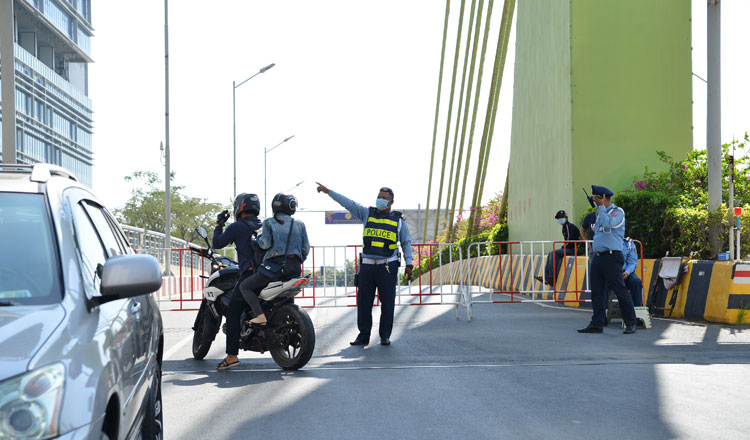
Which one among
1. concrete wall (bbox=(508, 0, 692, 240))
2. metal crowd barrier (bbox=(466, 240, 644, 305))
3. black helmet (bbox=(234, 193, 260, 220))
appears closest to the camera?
black helmet (bbox=(234, 193, 260, 220))

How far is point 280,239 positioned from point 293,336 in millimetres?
953

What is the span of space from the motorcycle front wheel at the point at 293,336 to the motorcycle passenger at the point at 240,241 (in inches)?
12.4

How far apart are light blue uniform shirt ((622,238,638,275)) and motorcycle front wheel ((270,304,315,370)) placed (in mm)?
5352

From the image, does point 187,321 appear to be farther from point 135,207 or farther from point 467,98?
point 135,207

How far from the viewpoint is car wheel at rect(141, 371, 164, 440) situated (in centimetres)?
432

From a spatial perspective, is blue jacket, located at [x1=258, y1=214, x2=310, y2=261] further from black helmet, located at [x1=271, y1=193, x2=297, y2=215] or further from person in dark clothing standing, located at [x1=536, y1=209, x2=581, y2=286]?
person in dark clothing standing, located at [x1=536, y1=209, x2=581, y2=286]

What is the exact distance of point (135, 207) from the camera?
69.0 metres

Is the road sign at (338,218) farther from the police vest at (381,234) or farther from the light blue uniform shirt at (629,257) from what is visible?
the police vest at (381,234)

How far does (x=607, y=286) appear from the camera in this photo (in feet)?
37.6

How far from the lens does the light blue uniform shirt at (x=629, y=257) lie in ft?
39.3

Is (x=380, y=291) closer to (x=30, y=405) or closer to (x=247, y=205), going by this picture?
(x=247, y=205)

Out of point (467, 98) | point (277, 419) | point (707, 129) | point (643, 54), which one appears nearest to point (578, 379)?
point (277, 419)

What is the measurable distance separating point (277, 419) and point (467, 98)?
26979 mm

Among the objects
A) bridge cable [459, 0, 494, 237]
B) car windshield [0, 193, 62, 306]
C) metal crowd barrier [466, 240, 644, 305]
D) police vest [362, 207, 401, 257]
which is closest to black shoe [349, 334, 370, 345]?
police vest [362, 207, 401, 257]
